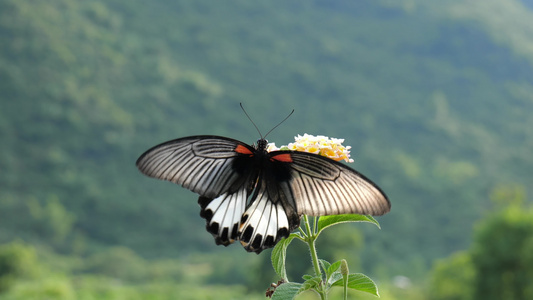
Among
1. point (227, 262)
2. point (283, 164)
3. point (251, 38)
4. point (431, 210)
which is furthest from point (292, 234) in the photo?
point (251, 38)

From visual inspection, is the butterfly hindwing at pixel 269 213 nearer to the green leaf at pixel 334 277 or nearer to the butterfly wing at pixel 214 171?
the butterfly wing at pixel 214 171

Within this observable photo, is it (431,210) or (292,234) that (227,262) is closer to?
(431,210)

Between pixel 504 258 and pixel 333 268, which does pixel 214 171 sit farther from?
pixel 504 258

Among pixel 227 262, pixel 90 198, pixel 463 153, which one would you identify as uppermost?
pixel 463 153

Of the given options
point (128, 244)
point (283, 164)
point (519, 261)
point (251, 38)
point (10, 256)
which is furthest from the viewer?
point (251, 38)

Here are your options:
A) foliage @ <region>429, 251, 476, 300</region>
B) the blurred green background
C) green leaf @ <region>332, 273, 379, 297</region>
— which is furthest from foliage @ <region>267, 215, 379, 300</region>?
the blurred green background

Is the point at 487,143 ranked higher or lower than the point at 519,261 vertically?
higher

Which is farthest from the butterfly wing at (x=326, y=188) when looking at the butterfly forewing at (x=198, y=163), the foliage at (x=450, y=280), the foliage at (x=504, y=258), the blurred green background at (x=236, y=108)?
the blurred green background at (x=236, y=108)
